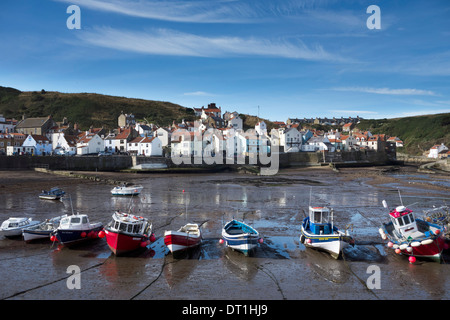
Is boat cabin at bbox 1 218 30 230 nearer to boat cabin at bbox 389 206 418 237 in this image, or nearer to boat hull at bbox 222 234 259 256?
boat hull at bbox 222 234 259 256

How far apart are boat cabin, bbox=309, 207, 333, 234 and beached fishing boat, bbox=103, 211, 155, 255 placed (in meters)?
8.13

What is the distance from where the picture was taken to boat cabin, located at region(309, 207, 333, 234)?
17219 mm

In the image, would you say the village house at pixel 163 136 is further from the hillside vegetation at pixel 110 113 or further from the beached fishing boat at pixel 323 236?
the beached fishing boat at pixel 323 236

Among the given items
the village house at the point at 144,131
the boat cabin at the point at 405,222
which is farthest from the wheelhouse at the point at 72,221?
the village house at the point at 144,131

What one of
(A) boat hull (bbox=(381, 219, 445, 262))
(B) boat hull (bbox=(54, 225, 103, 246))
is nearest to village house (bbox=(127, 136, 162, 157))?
(B) boat hull (bbox=(54, 225, 103, 246))

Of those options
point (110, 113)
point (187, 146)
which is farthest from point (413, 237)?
point (110, 113)

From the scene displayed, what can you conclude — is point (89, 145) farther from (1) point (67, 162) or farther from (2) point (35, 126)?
(2) point (35, 126)

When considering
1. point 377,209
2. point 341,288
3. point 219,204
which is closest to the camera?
point 341,288

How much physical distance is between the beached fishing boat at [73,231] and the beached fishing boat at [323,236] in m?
10.8

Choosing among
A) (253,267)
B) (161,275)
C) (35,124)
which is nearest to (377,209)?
(253,267)

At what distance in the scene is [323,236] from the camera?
53.9ft

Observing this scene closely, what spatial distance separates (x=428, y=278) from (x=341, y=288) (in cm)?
386
